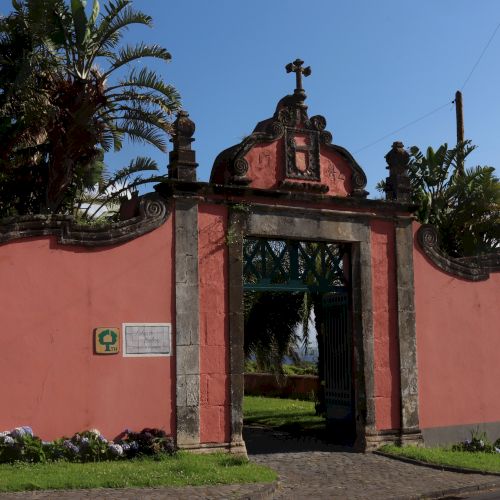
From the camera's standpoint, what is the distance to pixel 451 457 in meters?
11.2

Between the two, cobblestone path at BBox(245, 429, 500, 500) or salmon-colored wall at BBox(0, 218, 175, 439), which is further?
salmon-colored wall at BBox(0, 218, 175, 439)

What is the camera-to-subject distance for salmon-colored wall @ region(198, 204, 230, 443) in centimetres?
1058

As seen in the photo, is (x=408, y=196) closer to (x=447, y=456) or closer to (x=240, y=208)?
(x=240, y=208)

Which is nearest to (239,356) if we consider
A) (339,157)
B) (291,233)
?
(291,233)

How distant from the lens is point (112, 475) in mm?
8445

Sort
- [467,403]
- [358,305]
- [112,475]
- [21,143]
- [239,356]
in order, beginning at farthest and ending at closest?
1. [21,143]
2. [467,403]
3. [358,305]
4. [239,356]
5. [112,475]

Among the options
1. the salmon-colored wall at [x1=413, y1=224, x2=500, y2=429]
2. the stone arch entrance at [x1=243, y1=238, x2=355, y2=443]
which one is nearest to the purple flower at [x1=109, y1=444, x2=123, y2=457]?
the stone arch entrance at [x1=243, y1=238, x2=355, y2=443]

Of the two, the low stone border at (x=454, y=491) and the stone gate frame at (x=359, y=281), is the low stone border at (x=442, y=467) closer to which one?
the low stone border at (x=454, y=491)

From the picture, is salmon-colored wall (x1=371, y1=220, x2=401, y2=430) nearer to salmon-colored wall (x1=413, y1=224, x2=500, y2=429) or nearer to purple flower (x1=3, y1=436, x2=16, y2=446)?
salmon-colored wall (x1=413, y1=224, x2=500, y2=429)

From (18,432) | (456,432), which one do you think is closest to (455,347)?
(456,432)

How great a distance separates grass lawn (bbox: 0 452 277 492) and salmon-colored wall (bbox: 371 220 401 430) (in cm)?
324

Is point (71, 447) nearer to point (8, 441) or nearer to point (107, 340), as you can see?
point (8, 441)

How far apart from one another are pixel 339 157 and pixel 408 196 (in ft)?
5.06

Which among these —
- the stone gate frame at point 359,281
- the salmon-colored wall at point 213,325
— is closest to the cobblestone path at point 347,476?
the stone gate frame at point 359,281
